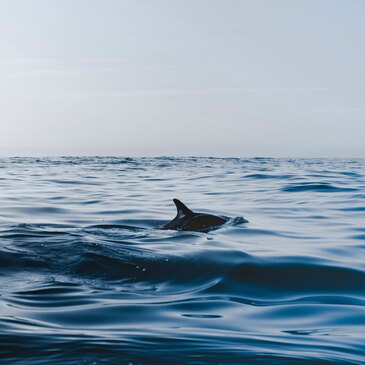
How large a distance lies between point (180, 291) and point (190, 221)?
4.96 m

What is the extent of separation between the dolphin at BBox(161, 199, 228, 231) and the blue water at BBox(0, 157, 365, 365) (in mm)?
259

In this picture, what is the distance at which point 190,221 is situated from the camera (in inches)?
454

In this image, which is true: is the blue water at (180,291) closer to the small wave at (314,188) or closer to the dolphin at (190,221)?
the dolphin at (190,221)

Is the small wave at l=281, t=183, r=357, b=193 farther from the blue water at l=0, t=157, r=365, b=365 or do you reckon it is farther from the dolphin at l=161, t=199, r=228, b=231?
the dolphin at l=161, t=199, r=228, b=231

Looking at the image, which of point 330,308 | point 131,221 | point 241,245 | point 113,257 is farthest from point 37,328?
point 131,221

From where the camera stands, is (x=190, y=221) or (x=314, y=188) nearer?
(x=190, y=221)

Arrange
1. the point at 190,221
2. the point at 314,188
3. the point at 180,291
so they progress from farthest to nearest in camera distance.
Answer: the point at 314,188, the point at 190,221, the point at 180,291

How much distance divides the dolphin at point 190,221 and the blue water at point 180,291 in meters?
0.26

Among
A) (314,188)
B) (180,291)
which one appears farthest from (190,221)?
(314,188)

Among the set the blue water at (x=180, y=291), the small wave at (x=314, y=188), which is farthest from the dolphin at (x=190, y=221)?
the small wave at (x=314, y=188)

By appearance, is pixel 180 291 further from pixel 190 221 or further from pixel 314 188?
pixel 314 188

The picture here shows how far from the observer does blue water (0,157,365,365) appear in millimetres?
4395

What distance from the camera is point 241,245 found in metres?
9.55

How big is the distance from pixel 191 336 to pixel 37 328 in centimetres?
109
